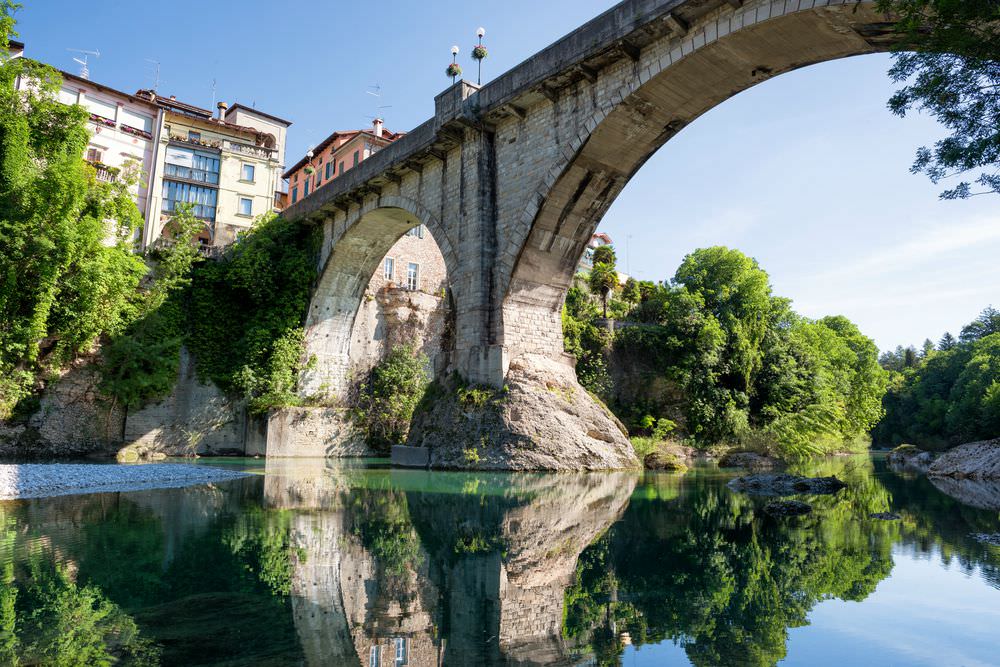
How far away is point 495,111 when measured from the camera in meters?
15.1

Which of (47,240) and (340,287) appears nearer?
(47,240)

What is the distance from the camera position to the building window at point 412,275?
93.1 ft

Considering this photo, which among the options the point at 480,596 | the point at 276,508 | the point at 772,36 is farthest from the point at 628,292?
the point at 480,596

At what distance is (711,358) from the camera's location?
25.4 m

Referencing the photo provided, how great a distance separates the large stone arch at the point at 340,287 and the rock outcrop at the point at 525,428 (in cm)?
931

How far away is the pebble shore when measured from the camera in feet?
27.2

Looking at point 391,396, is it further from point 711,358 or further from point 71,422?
point 711,358

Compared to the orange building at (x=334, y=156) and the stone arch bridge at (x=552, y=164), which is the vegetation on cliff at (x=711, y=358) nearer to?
the stone arch bridge at (x=552, y=164)

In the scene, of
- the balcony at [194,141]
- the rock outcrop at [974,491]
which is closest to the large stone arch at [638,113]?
the rock outcrop at [974,491]

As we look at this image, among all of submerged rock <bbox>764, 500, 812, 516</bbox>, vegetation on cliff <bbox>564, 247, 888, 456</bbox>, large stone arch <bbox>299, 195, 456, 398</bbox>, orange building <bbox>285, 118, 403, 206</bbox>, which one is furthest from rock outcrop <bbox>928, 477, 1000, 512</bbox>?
orange building <bbox>285, 118, 403, 206</bbox>

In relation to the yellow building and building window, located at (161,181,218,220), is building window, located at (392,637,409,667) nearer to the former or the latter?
the yellow building

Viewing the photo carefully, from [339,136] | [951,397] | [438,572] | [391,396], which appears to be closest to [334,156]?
[339,136]

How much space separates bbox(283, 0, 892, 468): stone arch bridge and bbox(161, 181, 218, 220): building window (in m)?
20.4

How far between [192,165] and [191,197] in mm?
1762
